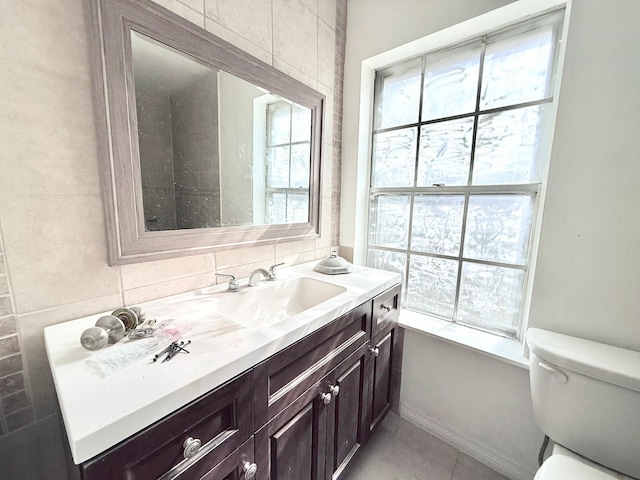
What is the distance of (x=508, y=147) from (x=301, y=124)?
1057 mm

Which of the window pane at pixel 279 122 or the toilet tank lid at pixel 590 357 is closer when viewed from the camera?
the toilet tank lid at pixel 590 357

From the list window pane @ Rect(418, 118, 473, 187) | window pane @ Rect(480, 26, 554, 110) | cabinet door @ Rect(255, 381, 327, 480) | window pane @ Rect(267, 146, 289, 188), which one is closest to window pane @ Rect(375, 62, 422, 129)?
window pane @ Rect(418, 118, 473, 187)

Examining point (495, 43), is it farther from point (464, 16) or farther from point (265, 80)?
point (265, 80)

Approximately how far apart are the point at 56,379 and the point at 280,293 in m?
0.76

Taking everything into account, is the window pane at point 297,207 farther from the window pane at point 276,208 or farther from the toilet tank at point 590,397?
the toilet tank at point 590,397

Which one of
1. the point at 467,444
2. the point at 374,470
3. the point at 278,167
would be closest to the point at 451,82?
the point at 278,167

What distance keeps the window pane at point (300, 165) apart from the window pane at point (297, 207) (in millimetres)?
59

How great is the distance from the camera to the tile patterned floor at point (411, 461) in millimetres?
1247

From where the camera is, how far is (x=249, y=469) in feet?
2.17

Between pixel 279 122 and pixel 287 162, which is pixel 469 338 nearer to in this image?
pixel 287 162

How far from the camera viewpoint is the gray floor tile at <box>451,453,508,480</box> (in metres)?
1.24

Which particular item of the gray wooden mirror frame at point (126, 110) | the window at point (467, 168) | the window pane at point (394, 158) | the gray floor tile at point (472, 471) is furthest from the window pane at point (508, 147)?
the gray floor tile at point (472, 471)

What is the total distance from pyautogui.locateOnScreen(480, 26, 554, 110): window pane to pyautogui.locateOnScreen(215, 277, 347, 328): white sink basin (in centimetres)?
124

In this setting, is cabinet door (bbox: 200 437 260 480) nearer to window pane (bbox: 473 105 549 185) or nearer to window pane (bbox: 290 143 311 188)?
window pane (bbox: 290 143 311 188)
